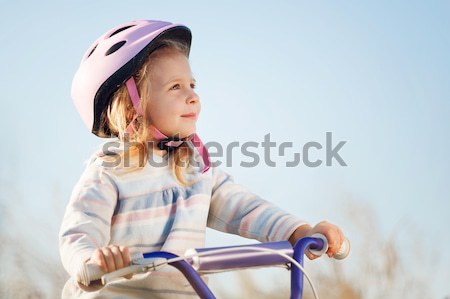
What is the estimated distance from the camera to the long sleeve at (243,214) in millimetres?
3244

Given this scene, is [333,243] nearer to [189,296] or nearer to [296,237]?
[296,237]

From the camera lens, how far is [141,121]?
11.1ft

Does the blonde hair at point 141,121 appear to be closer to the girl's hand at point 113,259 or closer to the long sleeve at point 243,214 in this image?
the long sleeve at point 243,214

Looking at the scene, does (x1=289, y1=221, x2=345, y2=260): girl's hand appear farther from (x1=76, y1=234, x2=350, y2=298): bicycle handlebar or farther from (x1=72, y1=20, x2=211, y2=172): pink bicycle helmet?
(x1=72, y1=20, x2=211, y2=172): pink bicycle helmet

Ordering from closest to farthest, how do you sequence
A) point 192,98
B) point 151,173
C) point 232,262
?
point 232,262
point 151,173
point 192,98

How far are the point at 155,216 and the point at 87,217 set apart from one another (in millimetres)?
349

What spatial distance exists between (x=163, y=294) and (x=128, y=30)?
135 cm

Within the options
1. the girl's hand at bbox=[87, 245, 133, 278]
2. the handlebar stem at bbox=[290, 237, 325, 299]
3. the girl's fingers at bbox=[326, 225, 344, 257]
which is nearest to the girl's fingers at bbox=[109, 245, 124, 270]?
the girl's hand at bbox=[87, 245, 133, 278]

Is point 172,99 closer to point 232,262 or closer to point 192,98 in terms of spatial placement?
point 192,98

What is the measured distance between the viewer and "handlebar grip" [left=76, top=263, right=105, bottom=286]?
7.58 ft

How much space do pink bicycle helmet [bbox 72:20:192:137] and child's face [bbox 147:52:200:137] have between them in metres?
0.12

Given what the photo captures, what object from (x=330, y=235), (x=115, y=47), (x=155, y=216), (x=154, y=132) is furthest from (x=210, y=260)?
(x=115, y=47)

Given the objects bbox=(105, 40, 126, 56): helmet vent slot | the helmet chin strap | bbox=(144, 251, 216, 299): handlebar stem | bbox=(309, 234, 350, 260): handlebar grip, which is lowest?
bbox=(309, 234, 350, 260): handlebar grip

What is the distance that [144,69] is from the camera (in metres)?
3.44
